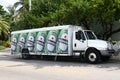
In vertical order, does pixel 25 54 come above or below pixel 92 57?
above

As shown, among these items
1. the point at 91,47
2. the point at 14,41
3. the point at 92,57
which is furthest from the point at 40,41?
the point at 92,57

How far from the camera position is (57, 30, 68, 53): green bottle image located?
63.6 ft

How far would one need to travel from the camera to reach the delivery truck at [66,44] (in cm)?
1808

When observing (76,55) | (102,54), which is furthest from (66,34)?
(102,54)

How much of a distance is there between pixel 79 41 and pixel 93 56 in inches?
64.0

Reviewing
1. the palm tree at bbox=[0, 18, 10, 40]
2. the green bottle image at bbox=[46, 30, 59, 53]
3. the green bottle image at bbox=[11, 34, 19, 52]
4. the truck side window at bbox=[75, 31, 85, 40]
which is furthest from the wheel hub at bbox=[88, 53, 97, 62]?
the palm tree at bbox=[0, 18, 10, 40]

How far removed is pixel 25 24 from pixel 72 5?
12.5 metres

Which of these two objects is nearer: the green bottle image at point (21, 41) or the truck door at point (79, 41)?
the truck door at point (79, 41)

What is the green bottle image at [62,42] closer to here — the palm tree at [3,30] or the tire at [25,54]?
the tire at [25,54]

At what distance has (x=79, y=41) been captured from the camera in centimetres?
1900

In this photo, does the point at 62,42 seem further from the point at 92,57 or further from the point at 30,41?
the point at 30,41

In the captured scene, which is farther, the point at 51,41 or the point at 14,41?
the point at 14,41

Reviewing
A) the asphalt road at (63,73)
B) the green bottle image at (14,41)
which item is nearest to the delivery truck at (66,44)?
the green bottle image at (14,41)

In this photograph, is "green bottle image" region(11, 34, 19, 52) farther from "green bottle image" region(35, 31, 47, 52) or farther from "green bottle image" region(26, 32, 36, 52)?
"green bottle image" region(35, 31, 47, 52)
